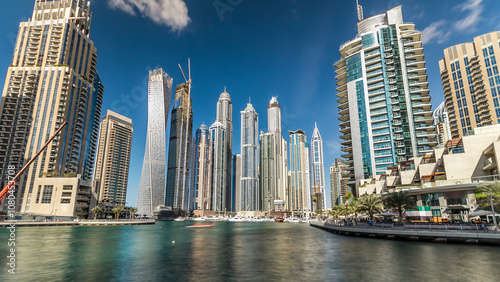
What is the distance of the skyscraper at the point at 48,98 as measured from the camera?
127000 millimetres

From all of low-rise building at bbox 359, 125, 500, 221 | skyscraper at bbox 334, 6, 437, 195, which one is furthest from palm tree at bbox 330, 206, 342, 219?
low-rise building at bbox 359, 125, 500, 221

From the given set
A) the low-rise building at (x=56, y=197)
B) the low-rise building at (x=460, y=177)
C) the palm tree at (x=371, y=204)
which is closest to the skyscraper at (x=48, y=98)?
the low-rise building at (x=56, y=197)

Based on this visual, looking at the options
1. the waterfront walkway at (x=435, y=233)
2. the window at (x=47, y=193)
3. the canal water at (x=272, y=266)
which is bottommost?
the canal water at (x=272, y=266)

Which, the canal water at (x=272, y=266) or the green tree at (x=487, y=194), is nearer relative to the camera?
the canal water at (x=272, y=266)

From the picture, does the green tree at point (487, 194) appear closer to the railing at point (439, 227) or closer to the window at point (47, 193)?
the railing at point (439, 227)

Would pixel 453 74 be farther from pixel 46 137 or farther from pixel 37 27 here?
pixel 37 27

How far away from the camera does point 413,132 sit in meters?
110

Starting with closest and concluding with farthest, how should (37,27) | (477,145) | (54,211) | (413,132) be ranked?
(477,145) → (413,132) → (54,211) → (37,27)

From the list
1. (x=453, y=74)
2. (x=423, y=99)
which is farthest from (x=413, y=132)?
(x=453, y=74)

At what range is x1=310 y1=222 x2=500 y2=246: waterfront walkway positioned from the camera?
3822cm

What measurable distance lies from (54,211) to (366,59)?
159 m

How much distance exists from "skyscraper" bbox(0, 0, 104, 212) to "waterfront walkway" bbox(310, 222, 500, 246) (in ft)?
449

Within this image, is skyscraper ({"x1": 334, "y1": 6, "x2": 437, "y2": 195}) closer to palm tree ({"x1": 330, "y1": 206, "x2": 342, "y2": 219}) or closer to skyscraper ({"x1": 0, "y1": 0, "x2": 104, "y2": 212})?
palm tree ({"x1": 330, "y1": 206, "x2": 342, "y2": 219})

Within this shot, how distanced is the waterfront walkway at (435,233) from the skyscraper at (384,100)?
6188 centimetres
